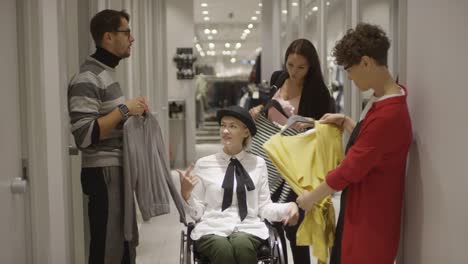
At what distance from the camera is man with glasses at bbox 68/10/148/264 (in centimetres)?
285

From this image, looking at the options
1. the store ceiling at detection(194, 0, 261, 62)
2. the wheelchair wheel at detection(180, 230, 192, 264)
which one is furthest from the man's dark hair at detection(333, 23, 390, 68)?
the store ceiling at detection(194, 0, 261, 62)

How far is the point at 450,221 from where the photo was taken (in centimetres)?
183

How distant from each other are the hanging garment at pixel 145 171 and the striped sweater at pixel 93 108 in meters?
0.09

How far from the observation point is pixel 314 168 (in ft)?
8.45

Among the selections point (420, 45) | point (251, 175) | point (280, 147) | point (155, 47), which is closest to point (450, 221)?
point (420, 45)

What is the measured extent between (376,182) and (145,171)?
1.32 meters

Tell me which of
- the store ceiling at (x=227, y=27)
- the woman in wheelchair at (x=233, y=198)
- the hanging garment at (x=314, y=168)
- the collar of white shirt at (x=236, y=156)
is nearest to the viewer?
the hanging garment at (x=314, y=168)

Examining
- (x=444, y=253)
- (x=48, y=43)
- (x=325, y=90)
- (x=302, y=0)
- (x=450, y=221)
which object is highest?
(x=302, y=0)

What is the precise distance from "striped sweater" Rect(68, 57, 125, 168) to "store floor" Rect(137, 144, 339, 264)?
5.69 ft

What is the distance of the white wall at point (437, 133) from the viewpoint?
1725 mm

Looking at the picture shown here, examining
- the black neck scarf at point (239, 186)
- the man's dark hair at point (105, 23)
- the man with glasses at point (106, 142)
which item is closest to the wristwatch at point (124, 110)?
the man with glasses at point (106, 142)

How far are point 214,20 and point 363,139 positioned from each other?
13289mm

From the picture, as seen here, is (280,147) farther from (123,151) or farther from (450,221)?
(450,221)

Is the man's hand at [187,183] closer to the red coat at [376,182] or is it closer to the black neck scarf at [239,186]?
the black neck scarf at [239,186]
